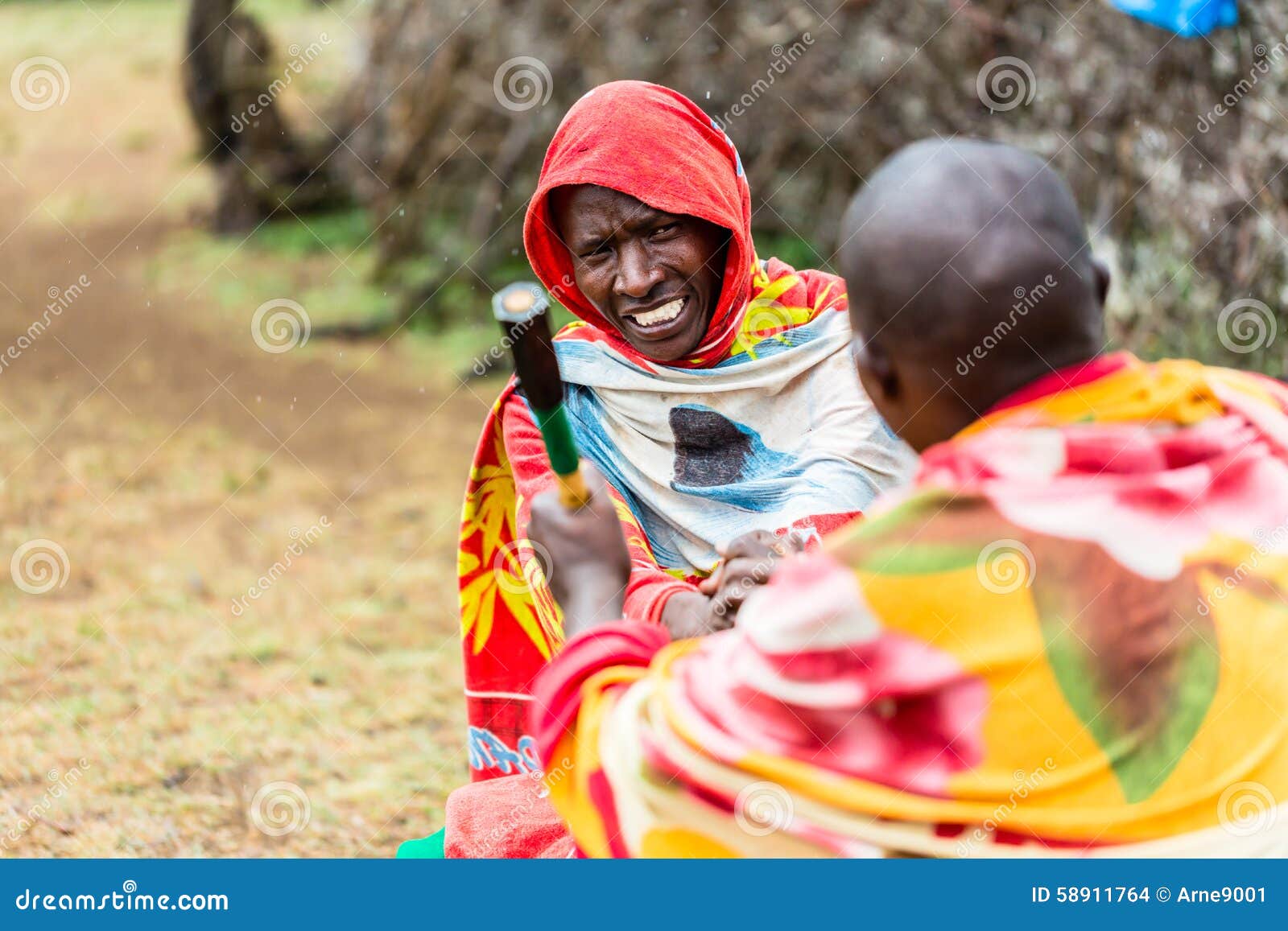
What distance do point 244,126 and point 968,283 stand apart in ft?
33.1

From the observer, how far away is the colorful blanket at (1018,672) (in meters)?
1.67

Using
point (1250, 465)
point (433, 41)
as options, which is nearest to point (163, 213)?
point (433, 41)

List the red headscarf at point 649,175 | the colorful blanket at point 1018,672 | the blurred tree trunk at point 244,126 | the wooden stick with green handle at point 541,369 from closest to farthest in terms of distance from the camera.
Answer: the colorful blanket at point 1018,672 < the wooden stick with green handle at point 541,369 < the red headscarf at point 649,175 < the blurred tree trunk at point 244,126

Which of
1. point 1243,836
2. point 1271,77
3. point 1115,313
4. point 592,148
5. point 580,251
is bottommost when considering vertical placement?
point 1243,836

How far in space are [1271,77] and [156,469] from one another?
5.17 meters

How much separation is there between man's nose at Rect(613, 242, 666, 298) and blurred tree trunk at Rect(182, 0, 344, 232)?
27.4ft

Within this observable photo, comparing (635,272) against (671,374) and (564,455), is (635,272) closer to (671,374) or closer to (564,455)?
(671,374)

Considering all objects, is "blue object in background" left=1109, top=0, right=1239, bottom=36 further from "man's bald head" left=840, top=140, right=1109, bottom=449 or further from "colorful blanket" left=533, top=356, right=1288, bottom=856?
"colorful blanket" left=533, top=356, right=1288, bottom=856

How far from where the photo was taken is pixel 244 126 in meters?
10.9

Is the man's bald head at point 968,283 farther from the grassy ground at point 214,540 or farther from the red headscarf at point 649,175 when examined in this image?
the grassy ground at point 214,540

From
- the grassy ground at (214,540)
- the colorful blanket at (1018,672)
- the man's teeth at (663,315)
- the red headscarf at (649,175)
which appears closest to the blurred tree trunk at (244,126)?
the grassy ground at (214,540)

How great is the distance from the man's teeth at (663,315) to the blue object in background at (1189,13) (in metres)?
2.44

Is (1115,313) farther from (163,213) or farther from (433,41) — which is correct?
(163,213)

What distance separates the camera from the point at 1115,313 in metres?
6.04
